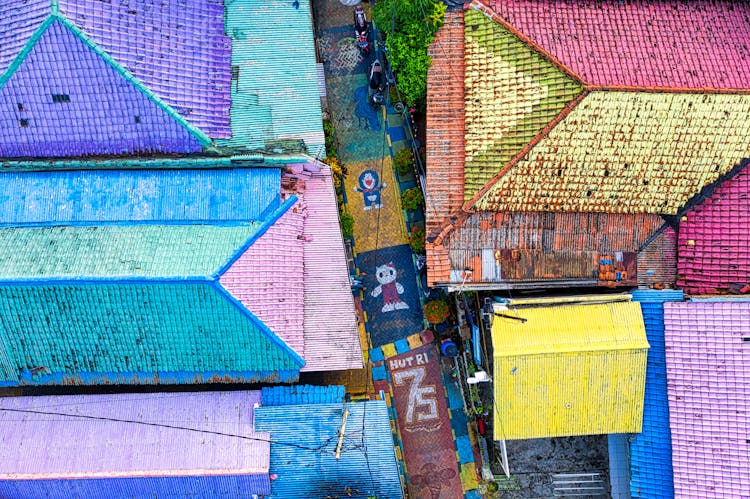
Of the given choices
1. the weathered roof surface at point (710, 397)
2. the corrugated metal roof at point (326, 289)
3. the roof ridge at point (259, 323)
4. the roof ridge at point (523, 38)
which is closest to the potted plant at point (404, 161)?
the corrugated metal roof at point (326, 289)

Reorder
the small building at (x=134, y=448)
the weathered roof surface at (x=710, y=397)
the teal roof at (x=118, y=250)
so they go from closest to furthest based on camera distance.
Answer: the teal roof at (x=118, y=250) < the weathered roof surface at (x=710, y=397) < the small building at (x=134, y=448)

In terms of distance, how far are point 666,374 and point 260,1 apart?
21.9 metres

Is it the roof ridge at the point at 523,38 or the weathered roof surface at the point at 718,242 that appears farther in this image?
the weathered roof surface at the point at 718,242

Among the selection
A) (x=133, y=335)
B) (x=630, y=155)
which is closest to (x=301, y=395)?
(x=133, y=335)

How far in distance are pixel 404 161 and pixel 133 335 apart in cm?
1364

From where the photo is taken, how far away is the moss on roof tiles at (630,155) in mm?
20188

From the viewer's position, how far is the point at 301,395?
2331 cm

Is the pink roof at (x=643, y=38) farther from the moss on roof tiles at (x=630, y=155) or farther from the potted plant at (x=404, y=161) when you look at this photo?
the potted plant at (x=404, y=161)

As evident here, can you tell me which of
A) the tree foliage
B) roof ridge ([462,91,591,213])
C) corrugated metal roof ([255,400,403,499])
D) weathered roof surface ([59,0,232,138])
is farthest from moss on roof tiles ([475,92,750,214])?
weathered roof surface ([59,0,232,138])

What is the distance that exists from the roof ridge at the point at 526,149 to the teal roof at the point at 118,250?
8308 mm

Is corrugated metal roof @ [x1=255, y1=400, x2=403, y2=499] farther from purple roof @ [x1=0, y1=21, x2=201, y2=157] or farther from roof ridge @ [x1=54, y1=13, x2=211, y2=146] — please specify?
purple roof @ [x1=0, y1=21, x2=201, y2=157]

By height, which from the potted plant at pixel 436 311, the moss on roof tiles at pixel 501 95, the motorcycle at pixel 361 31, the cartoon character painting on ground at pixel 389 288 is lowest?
the potted plant at pixel 436 311

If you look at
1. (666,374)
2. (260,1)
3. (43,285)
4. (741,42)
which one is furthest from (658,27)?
(43,285)

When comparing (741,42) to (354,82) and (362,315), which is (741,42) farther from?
(362,315)
